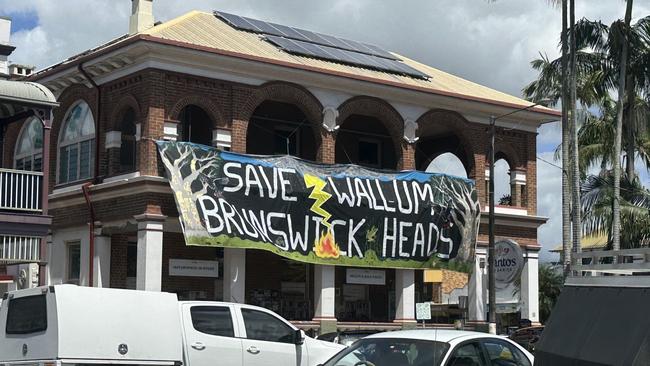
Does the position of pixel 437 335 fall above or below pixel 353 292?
above

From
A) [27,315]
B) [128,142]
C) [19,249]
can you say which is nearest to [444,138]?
[128,142]

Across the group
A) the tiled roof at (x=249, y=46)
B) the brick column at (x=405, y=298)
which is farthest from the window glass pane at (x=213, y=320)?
the brick column at (x=405, y=298)

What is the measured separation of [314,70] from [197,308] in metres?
15.0

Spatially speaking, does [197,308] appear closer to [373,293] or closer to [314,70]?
[314,70]

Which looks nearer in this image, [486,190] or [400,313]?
[400,313]

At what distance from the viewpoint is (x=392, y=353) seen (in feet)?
38.1

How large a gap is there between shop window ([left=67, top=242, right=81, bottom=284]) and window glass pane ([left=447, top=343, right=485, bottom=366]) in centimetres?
2055

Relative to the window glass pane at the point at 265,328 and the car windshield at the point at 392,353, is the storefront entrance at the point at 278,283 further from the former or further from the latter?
the car windshield at the point at 392,353

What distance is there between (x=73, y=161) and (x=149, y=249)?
5.40 meters

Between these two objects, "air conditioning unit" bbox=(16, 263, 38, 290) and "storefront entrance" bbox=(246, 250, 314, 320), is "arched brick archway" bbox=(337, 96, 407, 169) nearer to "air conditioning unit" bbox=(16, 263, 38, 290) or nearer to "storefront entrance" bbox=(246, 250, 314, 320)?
"storefront entrance" bbox=(246, 250, 314, 320)

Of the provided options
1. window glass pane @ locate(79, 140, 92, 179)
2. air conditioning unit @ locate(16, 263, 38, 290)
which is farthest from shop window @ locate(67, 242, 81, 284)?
window glass pane @ locate(79, 140, 92, 179)

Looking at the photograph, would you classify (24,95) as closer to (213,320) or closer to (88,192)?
(88,192)

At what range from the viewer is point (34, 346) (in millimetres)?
13578

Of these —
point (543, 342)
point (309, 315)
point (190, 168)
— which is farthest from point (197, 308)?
point (309, 315)
